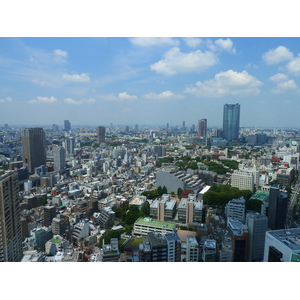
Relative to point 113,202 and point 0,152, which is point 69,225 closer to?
point 113,202

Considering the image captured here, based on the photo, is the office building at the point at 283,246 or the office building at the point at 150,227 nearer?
the office building at the point at 283,246

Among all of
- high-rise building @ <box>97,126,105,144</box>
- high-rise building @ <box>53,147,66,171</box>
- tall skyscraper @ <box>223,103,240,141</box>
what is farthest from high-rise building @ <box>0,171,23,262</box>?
high-rise building @ <box>53,147,66,171</box>

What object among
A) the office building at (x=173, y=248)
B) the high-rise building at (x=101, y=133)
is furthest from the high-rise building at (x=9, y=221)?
the high-rise building at (x=101, y=133)

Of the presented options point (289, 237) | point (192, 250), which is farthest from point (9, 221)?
point (289, 237)

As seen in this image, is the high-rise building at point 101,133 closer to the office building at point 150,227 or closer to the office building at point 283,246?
the office building at point 150,227

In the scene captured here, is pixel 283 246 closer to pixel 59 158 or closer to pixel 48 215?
pixel 48 215

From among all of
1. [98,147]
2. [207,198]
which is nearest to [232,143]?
[207,198]

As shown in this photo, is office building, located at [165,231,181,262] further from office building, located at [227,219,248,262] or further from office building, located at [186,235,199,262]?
office building, located at [227,219,248,262]
